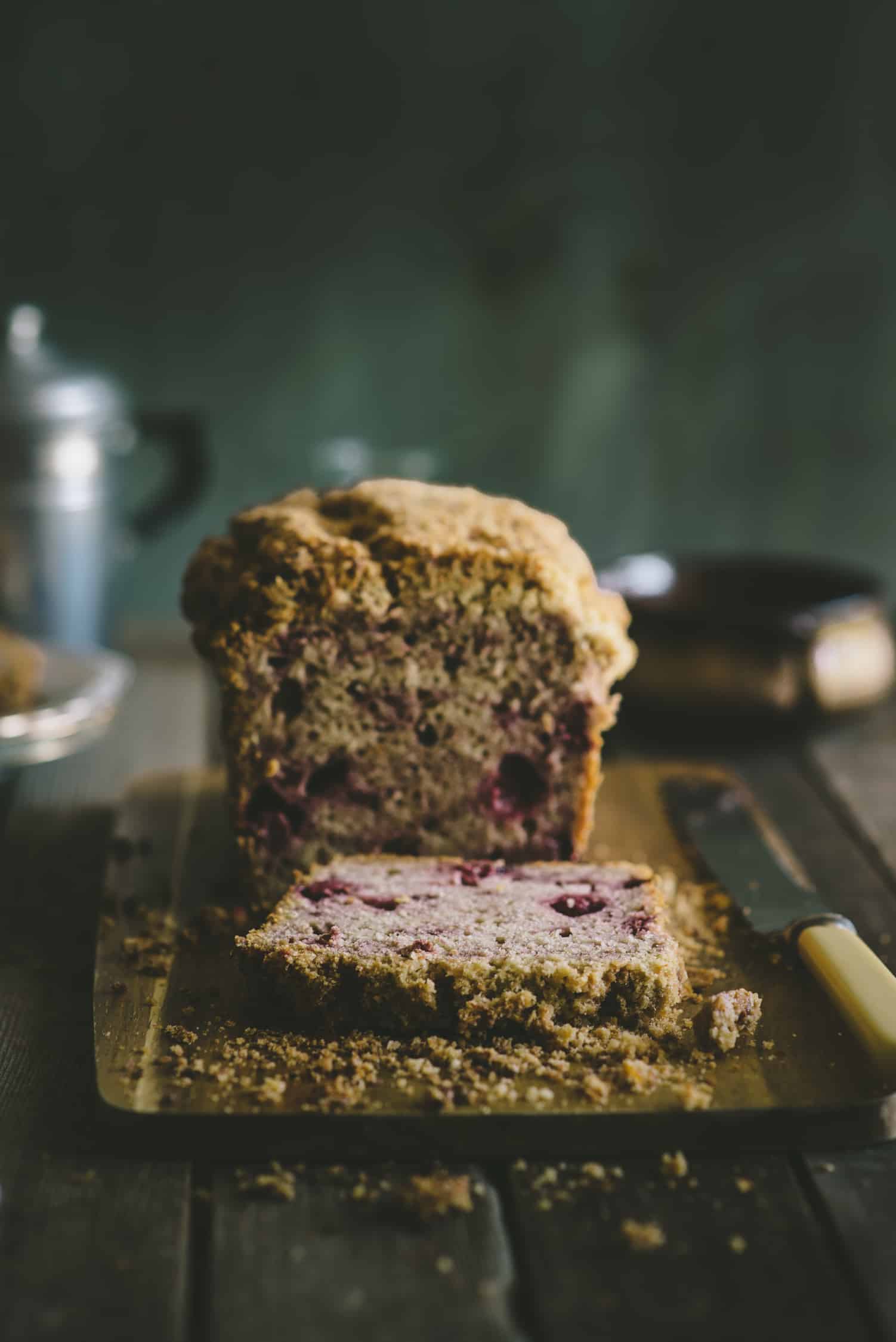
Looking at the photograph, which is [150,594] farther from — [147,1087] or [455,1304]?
[455,1304]

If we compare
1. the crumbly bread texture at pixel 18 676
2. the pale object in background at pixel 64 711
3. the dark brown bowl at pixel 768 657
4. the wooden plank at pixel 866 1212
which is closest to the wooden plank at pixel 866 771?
the dark brown bowl at pixel 768 657

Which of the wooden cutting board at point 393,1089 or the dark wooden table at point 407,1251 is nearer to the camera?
the dark wooden table at point 407,1251

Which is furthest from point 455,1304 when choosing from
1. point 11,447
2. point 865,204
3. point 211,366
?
point 865,204

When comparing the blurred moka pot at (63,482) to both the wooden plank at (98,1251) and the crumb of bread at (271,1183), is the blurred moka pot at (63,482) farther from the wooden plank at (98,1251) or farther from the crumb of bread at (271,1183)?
the crumb of bread at (271,1183)

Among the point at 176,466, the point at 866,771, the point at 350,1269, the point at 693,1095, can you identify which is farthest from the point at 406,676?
the point at 176,466

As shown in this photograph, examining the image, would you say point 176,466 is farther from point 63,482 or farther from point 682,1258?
point 682,1258

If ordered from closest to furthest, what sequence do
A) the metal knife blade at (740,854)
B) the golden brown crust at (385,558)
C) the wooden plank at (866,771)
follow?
the metal knife blade at (740,854) < the golden brown crust at (385,558) < the wooden plank at (866,771)
